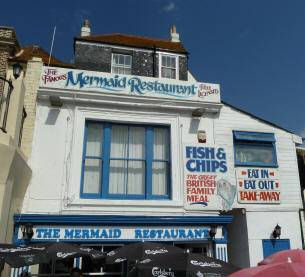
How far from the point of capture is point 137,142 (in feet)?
34.1

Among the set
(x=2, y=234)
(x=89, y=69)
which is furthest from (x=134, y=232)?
(x=89, y=69)

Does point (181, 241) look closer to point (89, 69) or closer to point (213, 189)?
point (213, 189)

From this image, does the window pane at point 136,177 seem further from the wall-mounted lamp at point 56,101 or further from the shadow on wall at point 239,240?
the shadow on wall at point 239,240

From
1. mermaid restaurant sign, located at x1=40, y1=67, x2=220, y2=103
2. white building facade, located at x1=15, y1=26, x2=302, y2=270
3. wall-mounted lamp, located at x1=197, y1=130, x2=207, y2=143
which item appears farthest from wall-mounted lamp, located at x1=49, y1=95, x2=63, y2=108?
wall-mounted lamp, located at x1=197, y1=130, x2=207, y2=143

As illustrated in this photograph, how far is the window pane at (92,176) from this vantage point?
381 inches

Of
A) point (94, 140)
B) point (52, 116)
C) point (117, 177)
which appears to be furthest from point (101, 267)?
point (52, 116)

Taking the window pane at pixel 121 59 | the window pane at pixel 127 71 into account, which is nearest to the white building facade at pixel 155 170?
the window pane at pixel 127 71

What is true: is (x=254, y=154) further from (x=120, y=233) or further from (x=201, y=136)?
(x=120, y=233)

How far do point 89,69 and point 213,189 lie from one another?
5972 millimetres

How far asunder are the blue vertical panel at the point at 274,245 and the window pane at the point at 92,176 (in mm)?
5498

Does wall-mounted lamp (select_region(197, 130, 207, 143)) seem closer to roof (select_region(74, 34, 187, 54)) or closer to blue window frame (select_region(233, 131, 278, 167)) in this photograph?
blue window frame (select_region(233, 131, 278, 167))

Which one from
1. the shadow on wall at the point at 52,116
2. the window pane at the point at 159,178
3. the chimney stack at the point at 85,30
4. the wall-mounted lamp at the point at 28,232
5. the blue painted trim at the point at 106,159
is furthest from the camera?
the chimney stack at the point at 85,30

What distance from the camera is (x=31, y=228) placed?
8.48m

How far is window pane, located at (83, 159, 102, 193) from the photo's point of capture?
9.68 metres
